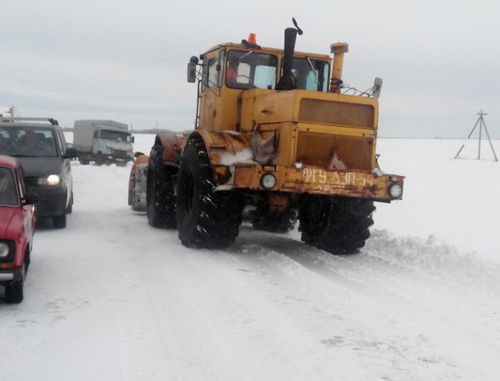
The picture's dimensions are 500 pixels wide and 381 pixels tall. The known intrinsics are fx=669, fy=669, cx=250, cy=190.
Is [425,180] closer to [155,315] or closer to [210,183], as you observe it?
[210,183]

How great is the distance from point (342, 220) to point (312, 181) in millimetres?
1359

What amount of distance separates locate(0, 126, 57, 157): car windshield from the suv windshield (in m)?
3.45

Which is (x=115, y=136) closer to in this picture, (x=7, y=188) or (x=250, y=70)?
(x=250, y=70)

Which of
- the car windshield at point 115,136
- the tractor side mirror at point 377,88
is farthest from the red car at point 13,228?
the car windshield at point 115,136

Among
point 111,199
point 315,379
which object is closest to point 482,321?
point 315,379

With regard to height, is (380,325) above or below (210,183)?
below

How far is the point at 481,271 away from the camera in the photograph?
8.00 metres

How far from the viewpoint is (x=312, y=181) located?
8.12 metres

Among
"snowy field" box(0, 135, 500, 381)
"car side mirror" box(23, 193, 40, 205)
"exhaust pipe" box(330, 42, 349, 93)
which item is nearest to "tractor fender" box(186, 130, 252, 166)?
"snowy field" box(0, 135, 500, 381)

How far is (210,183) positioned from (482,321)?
413cm

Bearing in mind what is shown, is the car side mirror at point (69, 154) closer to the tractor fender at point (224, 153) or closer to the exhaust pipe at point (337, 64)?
the tractor fender at point (224, 153)

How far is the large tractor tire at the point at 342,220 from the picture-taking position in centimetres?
918

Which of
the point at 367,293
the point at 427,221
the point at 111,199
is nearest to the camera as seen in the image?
the point at 367,293

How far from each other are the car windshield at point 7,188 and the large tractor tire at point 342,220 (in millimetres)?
3900
